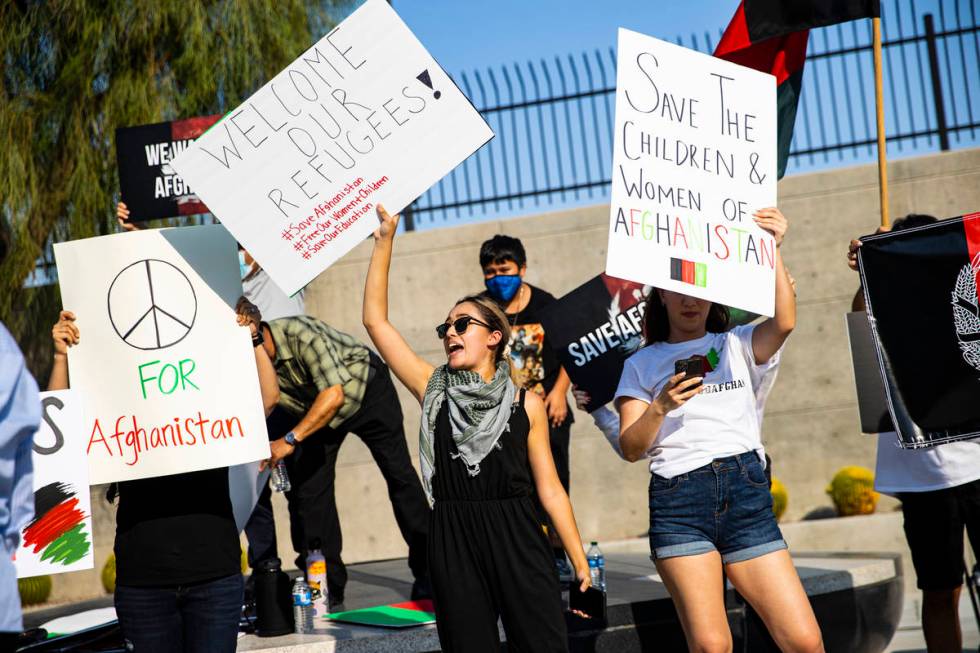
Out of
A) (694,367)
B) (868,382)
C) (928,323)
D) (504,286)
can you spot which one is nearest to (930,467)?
(868,382)

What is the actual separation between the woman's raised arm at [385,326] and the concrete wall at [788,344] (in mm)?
5629

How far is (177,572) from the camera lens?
359 cm

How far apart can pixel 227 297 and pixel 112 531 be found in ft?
20.6

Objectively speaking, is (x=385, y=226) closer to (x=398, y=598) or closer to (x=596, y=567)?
(x=596, y=567)

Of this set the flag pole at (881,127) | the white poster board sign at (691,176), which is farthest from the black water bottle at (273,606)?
the flag pole at (881,127)

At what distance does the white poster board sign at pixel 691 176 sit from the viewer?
3.68 metres

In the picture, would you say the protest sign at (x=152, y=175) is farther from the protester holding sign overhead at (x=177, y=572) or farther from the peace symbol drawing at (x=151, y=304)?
the protester holding sign overhead at (x=177, y=572)

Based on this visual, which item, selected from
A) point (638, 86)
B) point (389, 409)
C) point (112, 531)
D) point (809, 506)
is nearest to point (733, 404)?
point (638, 86)

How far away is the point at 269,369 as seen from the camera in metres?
4.19

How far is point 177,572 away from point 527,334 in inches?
116

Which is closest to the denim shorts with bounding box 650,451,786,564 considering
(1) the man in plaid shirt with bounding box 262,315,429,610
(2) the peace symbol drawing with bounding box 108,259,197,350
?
(2) the peace symbol drawing with bounding box 108,259,197,350

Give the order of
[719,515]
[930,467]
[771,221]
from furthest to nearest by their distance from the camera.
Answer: [930,467] < [771,221] < [719,515]

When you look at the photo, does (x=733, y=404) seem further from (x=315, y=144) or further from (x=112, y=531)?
(x=112, y=531)

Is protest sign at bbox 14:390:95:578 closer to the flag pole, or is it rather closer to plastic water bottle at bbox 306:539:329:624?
plastic water bottle at bbox 306:539:329:624
